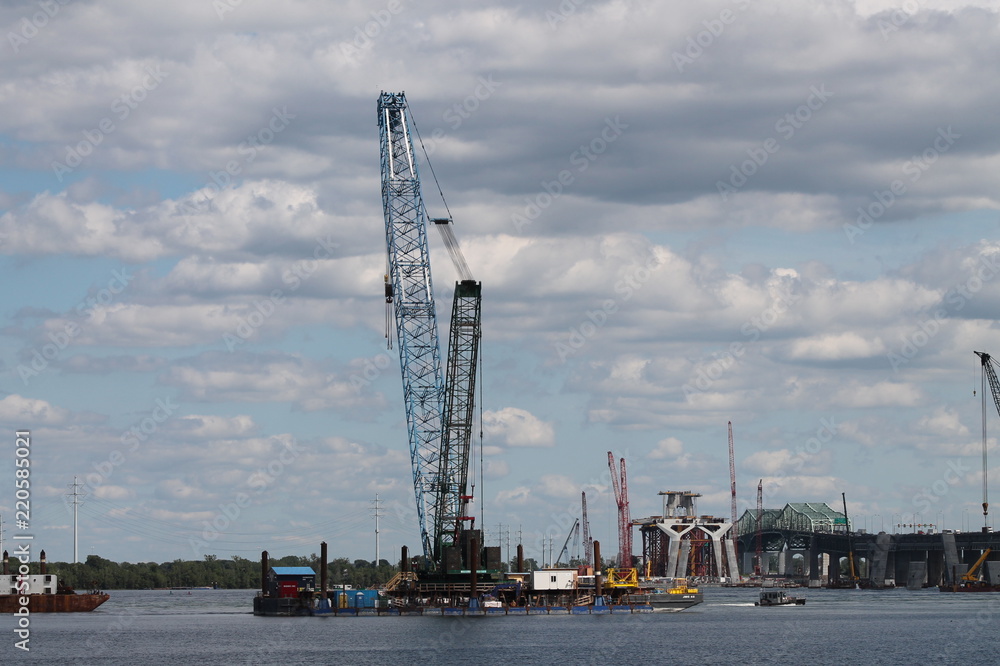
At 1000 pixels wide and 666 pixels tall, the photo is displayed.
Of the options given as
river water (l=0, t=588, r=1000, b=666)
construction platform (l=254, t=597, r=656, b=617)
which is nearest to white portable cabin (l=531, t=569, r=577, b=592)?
construction platform (l=254, t=597, r=656, b=617)

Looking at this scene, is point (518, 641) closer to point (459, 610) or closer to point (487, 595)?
point (459, 610)

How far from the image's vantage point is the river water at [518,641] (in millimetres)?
121938

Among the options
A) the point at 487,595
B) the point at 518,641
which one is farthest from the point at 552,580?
the point at 518,641

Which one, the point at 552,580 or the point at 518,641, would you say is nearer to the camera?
the point at 518,641

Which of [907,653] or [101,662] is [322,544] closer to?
[101,662]

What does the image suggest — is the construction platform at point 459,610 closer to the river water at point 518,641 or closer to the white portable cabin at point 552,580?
the river water at point 518,641

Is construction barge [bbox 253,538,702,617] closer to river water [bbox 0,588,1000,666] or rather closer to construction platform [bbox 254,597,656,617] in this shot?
construction platform [bbox 254,597,656,617]

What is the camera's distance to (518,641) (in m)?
137

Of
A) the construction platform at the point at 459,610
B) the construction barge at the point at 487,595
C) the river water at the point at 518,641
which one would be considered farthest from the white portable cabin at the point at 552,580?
the river water at the point at 518,641

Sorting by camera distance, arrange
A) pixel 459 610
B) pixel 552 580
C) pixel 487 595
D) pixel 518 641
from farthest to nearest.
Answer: pixel 552 580 < pixel 487 595 < pixel 459 610 < pixel 518 641

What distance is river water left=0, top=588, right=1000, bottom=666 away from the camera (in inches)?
4801

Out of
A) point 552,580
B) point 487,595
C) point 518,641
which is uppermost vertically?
point 552,580

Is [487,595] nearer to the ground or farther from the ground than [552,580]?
nearer to the ground

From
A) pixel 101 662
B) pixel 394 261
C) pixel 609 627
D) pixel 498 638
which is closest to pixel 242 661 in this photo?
pixel 101 662
